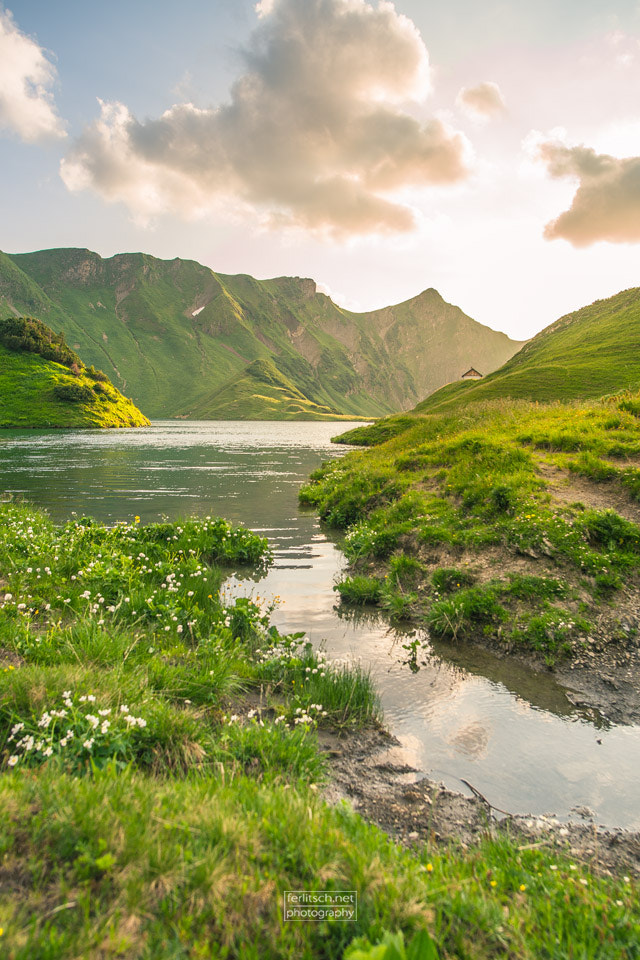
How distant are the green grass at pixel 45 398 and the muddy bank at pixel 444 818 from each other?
12783 centimetres

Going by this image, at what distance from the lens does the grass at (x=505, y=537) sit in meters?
9.98

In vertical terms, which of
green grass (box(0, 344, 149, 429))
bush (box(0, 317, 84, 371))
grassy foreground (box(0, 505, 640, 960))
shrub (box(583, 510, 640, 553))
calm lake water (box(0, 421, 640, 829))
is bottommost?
calm lake water (box(0, 421, 640, 829))

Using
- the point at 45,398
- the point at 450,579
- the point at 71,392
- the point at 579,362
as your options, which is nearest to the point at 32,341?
the point at 45,398

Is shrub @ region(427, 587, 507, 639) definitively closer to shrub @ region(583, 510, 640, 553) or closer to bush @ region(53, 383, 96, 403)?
shrub @ region(583, 510, 640, 553)

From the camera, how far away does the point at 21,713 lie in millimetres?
5125

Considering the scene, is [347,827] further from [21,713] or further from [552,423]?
[552,423]

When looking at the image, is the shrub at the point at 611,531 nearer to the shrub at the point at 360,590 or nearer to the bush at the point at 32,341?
the shrub at the point at 360,590

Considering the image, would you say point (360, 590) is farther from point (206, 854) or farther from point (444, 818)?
point (206, 854)

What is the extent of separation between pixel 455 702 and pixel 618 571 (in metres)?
5.53

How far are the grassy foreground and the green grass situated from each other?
12630 cm

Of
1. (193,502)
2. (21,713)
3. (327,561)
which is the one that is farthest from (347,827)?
(193,502)

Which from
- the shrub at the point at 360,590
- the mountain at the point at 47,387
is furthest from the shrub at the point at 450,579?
the mountain at the point at 47,387

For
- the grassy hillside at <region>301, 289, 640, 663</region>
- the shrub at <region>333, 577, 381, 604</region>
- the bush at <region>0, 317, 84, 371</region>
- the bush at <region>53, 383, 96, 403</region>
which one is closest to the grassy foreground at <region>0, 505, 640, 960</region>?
the grassy hillside at <region>301, 289, 640, 663</region>

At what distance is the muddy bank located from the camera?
4547 mm
